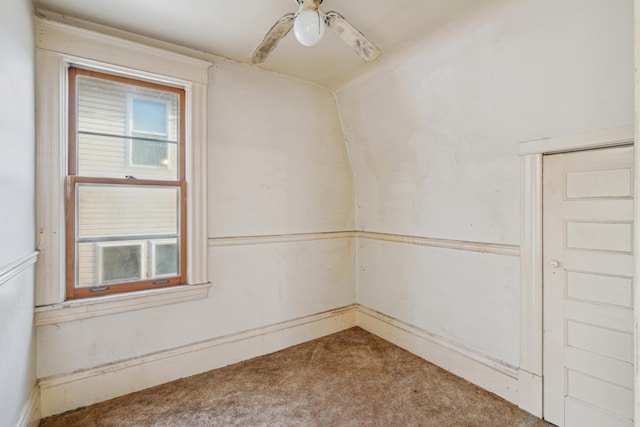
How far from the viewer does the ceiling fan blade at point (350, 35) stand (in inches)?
59.1

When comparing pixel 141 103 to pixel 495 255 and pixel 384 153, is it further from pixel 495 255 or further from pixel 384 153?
pixel 495 255

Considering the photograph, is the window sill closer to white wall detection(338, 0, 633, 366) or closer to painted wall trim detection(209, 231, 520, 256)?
painted wall trim detection(209, 231, 520, 256)

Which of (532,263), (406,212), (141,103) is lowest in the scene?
(532,263)

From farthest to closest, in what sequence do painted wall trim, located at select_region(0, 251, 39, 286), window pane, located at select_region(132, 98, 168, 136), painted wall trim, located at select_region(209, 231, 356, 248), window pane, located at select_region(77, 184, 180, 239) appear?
painted wall trim, located at select_region(209, 231, 356, 248) < window pane, located at select_region(132, 98, 168, 136) < window pane, located at select_region(77, 184, 180, 239) < painted wall trim, located at select_region(0, 251, 39, 286)

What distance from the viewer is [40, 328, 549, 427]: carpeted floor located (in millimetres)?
1900

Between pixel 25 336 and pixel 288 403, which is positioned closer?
pixel 25 336

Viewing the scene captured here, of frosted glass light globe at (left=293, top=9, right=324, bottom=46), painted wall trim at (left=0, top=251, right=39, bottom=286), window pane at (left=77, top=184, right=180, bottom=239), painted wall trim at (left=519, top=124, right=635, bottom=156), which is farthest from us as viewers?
window pane at (left=77, top=184, right=180, bottom=239)

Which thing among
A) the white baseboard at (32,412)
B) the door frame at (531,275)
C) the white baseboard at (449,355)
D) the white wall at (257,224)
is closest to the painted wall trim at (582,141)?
the door frame at (531,275)

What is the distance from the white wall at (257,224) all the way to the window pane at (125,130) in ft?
1.06

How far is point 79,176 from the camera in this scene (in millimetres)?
2037

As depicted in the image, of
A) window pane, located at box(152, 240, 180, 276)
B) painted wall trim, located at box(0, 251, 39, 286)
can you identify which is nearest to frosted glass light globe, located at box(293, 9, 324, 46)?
painted wall trim, located at box(0, 251, 39, 286)

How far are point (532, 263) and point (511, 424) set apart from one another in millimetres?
982

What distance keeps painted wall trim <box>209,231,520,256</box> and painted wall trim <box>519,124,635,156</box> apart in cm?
64

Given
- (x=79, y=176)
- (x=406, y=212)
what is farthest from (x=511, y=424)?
(x=79, y=176)
